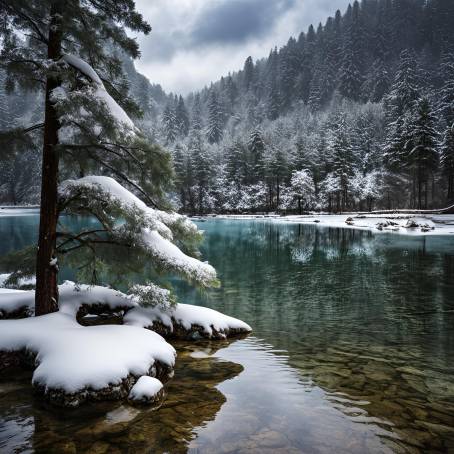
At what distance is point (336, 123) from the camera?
4070 inches

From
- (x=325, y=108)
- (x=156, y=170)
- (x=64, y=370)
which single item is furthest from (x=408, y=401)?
(x=325, y=108)

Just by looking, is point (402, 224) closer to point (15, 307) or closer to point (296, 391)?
point (296, 391)

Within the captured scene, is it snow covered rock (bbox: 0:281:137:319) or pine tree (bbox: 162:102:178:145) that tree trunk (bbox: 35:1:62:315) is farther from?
pine tree (bbox: 162:102:178:145)

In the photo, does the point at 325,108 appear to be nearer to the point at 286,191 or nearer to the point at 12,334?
the point at 286,191

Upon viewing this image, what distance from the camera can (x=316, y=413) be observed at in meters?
6.03

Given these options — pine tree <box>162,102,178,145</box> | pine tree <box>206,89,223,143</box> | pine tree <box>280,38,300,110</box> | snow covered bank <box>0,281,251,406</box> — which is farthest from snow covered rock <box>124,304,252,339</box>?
pine tree <box>280,38,300,110</box>

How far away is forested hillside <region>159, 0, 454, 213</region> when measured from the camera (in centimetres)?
7244

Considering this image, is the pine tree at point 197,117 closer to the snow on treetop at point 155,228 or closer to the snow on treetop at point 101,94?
the snow on treetop at point 101,94

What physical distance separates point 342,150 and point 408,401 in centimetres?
7073

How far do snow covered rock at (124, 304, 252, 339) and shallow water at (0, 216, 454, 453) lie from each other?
0.43 metres

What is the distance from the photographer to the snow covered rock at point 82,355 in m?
5.98

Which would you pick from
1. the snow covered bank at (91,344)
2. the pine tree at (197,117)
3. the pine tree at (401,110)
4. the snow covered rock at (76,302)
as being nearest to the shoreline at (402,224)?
the pine tree at (401,110)

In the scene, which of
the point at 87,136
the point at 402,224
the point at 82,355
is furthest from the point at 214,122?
the point at 82,355

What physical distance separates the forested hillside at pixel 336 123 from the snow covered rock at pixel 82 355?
148 inches
